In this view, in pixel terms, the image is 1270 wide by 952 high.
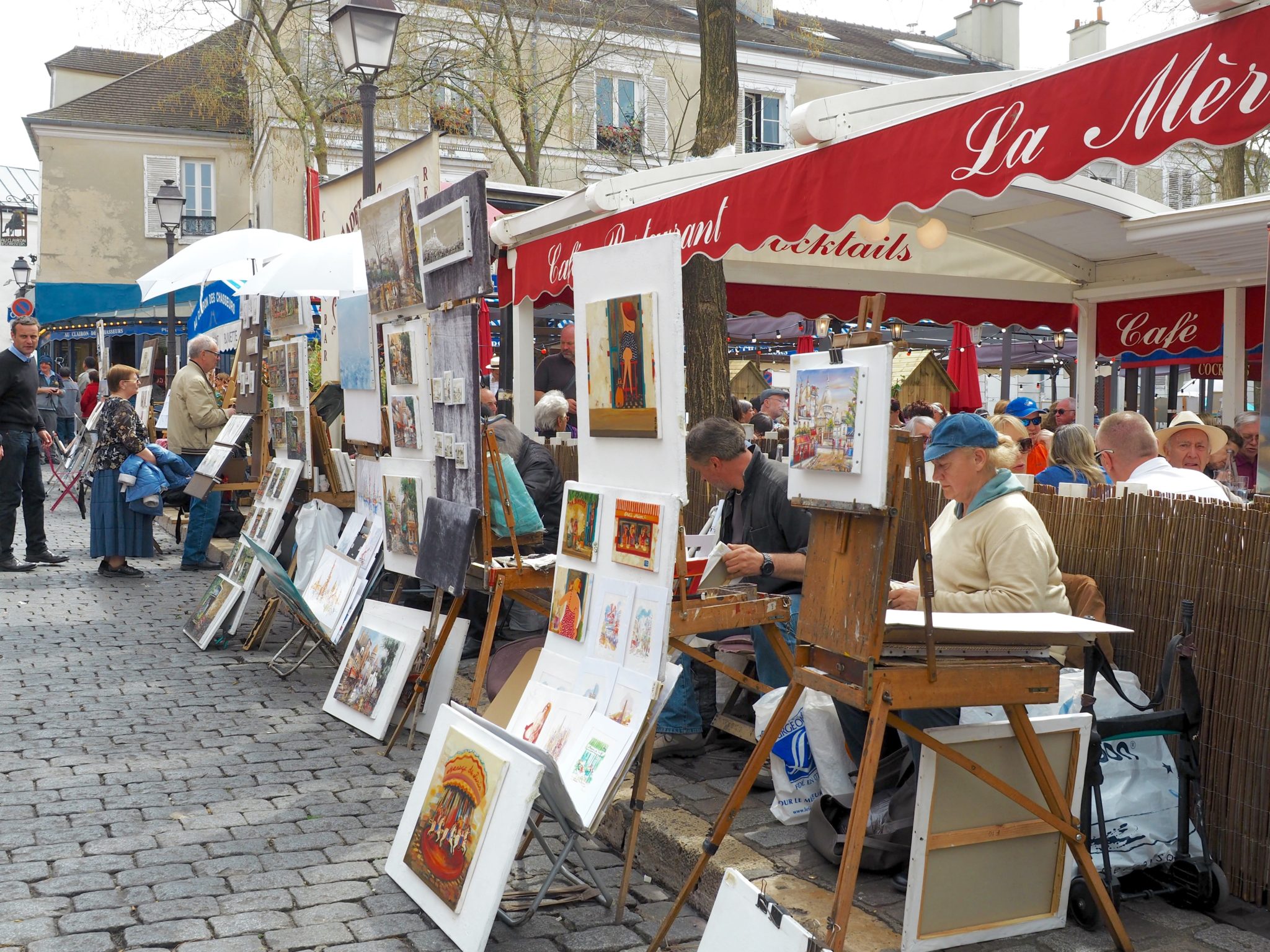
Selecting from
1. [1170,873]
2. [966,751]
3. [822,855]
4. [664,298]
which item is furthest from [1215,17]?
[822,855]

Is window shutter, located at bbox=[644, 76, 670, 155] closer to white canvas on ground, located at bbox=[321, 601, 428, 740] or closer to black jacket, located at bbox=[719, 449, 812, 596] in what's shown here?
white canvas on ground, located at bbox=[321, 601, 428, 740]

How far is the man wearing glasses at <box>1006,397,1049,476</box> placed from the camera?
9.14 m

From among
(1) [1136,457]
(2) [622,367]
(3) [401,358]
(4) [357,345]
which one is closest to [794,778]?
(2) [622,367]

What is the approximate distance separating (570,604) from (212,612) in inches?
156

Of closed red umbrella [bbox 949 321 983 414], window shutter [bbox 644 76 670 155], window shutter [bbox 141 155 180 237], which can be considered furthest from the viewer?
window shutter [bbox 141 155 180 237]

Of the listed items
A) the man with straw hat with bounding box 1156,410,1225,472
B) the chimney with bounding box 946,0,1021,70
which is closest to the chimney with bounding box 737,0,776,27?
the chimney with bounding box 946,0,1021,70

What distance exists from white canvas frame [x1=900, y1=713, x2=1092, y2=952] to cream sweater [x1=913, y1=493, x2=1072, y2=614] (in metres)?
0.42

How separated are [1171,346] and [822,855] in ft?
20.6

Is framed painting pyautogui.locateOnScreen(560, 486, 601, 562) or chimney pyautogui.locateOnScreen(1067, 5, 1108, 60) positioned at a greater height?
chimney pyautogui.locateOnScreen(1067, 5, 1108, 60)

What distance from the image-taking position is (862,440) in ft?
9.41

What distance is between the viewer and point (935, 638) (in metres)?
2.98

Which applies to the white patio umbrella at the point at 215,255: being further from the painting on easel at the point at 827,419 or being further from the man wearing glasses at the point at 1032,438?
the painting on easel at the point at 827,419

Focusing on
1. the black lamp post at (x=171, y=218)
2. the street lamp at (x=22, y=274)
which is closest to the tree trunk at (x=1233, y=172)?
the black lamp post at (x=171, y=218)

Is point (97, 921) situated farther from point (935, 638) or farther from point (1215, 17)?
point (1215, 17)
